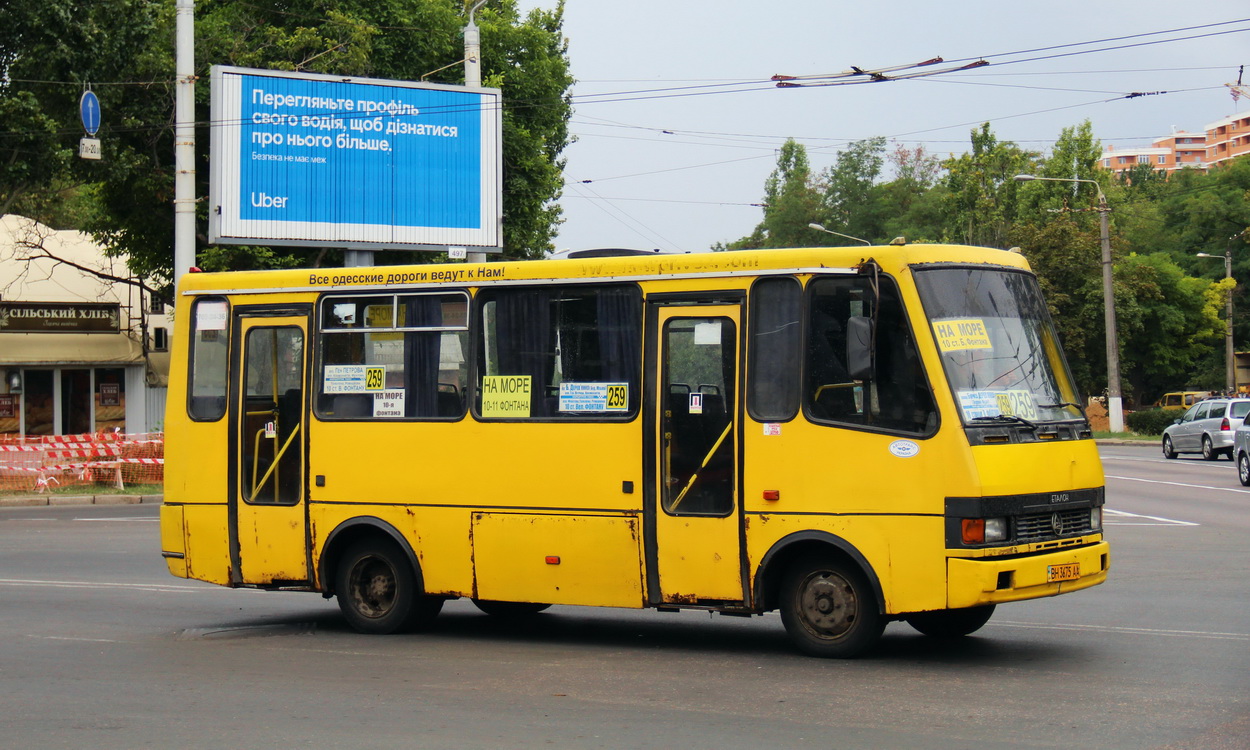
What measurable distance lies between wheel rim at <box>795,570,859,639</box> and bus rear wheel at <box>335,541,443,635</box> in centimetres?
322

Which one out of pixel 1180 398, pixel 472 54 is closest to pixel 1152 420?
pixel 1180 398

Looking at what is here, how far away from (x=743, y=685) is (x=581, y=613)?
396 centimetres

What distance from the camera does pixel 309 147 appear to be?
28.3 m

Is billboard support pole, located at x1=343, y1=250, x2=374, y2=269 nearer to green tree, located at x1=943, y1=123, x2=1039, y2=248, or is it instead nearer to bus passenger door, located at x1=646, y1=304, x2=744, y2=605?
bus passenger door, located at x1=646, y1=304, x2=744, y2=605

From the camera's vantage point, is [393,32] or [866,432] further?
[393,32]

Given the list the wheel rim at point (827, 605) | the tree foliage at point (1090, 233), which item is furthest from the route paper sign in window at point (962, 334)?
the tree foliage at point (1090, 233)

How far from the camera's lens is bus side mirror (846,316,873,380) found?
8.68 metres

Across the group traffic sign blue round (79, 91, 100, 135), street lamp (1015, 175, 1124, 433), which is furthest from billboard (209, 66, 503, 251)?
street lamp (1015, 175, 1124, 433)

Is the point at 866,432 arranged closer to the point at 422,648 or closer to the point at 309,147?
the point at 422,648

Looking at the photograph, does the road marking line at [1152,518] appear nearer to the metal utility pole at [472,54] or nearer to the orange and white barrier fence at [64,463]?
the metal utility pole at [472,54]

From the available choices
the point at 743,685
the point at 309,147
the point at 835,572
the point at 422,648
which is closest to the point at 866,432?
the point at 835,572

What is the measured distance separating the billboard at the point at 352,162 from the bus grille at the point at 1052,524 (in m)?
21.6

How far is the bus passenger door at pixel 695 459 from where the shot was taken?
9.34 m

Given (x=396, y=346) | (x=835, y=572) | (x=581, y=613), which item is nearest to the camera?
(x=835, y=572)
